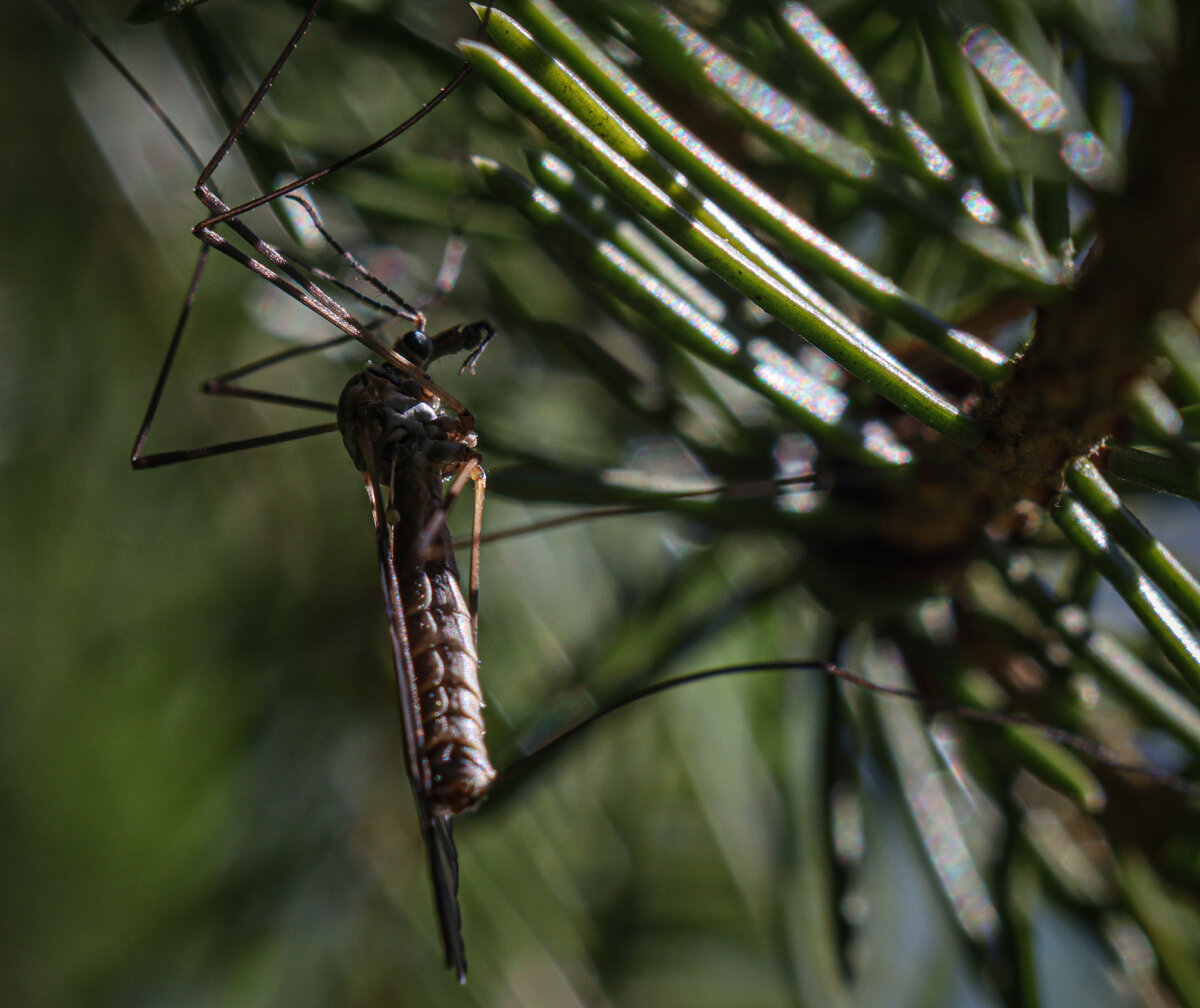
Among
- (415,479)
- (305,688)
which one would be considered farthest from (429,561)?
(305,688)

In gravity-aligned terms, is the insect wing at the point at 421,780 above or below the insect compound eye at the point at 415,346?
below

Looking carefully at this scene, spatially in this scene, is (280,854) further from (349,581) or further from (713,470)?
(713,470)

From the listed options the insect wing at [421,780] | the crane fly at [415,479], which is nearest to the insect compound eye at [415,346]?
the crane fly at [415,479]

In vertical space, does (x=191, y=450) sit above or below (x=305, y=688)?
above

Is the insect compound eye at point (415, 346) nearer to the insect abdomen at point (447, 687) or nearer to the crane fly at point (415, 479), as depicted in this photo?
the crane fly at point (415, 479)

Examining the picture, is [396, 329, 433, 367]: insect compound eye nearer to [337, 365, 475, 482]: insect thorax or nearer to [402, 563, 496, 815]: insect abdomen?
[337, 365, 475, 482]: insect thorax

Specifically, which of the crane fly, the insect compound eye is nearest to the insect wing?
the crane fly

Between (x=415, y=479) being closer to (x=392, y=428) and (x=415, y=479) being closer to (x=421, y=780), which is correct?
(x=392, y=428)
